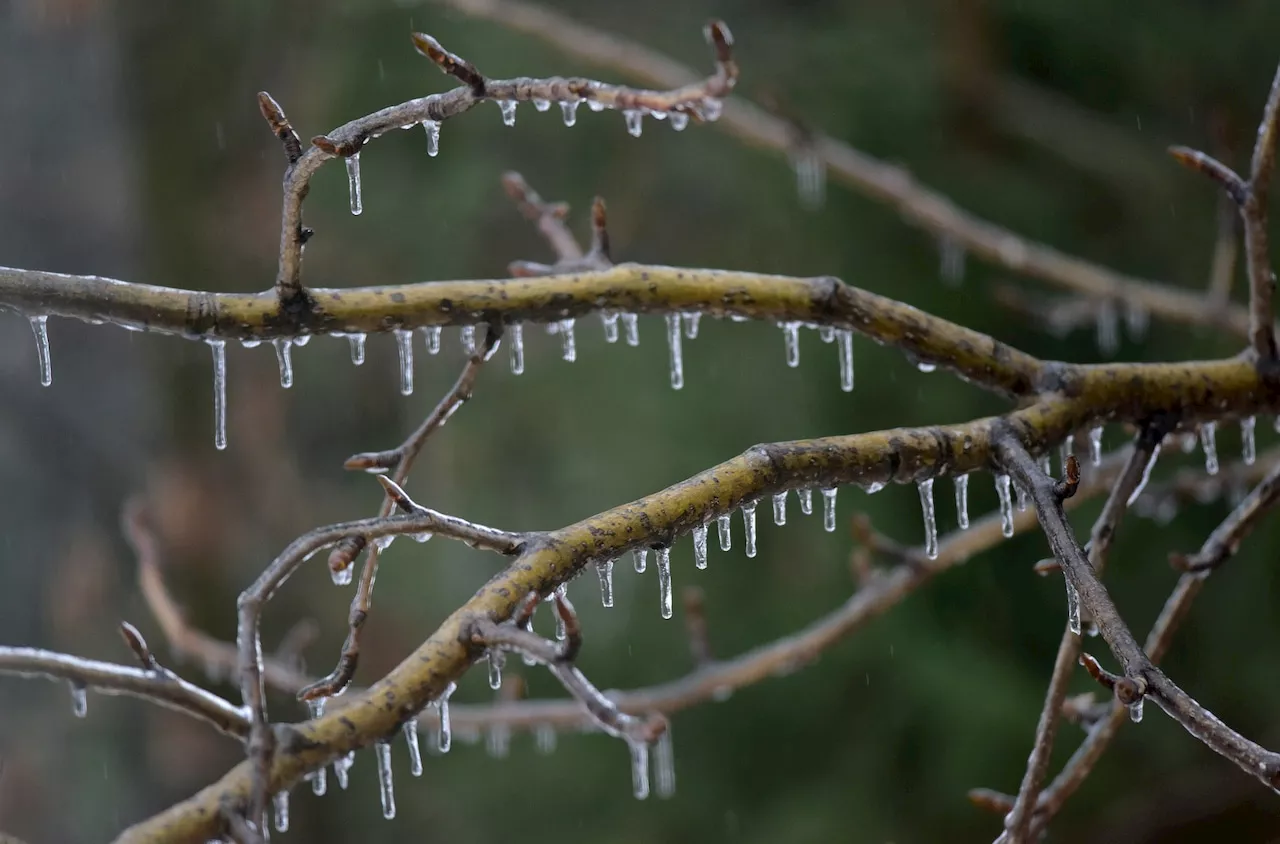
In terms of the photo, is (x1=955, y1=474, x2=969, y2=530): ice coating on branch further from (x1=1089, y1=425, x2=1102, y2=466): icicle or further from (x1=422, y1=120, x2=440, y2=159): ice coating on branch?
(x1=422, y1=120, x2=440, y2=159): ice coating on branch

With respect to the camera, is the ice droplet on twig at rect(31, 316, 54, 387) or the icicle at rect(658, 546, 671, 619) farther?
the ice droplet on twig at rect(31, 316, 54, 387)

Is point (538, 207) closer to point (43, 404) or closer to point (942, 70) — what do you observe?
point (942, 70)

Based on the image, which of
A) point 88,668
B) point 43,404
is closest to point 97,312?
point 88,668

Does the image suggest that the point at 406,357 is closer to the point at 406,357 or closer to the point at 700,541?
the point at 406,357

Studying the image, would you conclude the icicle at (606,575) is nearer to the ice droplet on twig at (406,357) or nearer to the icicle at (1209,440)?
the ice droplet on twig at (406,357)

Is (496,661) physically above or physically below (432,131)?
below

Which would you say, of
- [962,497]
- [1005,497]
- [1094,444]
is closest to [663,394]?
[1094,444]

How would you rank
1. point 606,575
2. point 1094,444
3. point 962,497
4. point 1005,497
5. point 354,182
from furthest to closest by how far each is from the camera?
point 1094,444, point 962,497, point 1005,497, point 354,182, point 606,575

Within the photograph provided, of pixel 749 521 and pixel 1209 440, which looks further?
pixel 1209 440

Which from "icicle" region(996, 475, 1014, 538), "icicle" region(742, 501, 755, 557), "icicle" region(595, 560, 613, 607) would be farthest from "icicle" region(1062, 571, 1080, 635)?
"icicle" region(595, 560, 613, 607)
